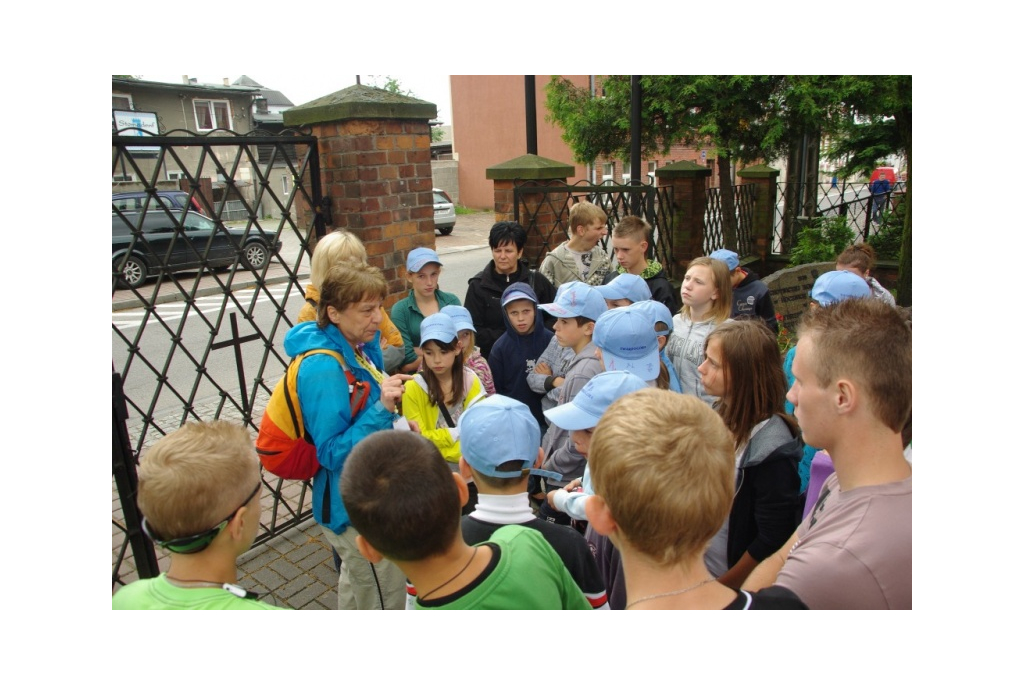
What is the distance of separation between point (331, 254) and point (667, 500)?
2.12 m

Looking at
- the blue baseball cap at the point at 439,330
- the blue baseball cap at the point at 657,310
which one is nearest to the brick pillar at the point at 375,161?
the blue baseball cap at the point at 439,330

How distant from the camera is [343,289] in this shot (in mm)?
2496

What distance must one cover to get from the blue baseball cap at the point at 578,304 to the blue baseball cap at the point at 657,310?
21 cm

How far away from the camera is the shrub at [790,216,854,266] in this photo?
9070mm

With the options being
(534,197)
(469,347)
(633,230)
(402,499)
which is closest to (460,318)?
(469,347)

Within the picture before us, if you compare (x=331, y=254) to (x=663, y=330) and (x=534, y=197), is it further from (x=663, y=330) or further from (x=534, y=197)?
(x=534, y=197)

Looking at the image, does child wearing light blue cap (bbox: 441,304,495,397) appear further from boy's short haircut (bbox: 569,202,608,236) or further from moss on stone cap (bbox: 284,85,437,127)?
boy's short haircut (bbox: 569,202,608,236)

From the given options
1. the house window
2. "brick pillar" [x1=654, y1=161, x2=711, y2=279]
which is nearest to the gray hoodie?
"brick pillar" [x1=654, y1=161, x2=711, y2=279]

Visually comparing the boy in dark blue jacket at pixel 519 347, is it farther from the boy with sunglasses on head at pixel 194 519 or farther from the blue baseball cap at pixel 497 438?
the boy with sunglasses on head at pixel 194 519

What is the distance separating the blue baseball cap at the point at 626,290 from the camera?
3512mm

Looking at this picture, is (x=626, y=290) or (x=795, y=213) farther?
(x=795, y=213)

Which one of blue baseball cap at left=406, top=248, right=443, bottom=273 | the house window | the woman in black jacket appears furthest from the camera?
the house window

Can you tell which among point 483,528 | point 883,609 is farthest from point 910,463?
point 483,528

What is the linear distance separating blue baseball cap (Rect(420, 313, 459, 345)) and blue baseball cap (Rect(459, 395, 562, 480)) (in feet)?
3.02
